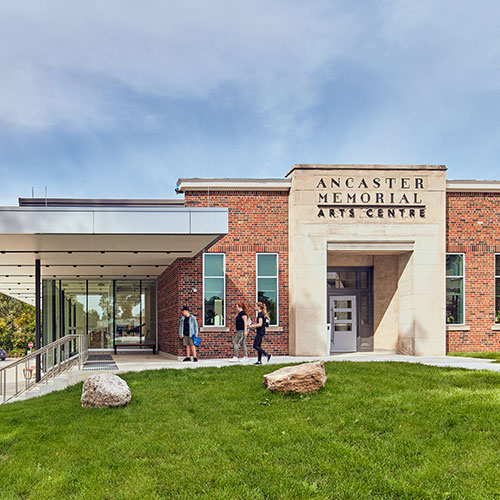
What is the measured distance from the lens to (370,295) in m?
22.7

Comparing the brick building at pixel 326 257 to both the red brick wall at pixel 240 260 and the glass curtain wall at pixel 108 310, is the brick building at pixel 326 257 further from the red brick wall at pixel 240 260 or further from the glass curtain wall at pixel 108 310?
the glass curtain wall at pixel 108 310

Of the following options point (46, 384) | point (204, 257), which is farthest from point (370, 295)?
point (46, 384)

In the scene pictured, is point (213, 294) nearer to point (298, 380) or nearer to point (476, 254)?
point (298, 380)

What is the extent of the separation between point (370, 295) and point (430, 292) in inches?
118

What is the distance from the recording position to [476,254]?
20.9 meters

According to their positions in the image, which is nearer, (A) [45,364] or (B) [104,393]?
(B) [104,393]

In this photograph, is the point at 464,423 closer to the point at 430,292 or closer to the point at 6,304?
the point at 430,292

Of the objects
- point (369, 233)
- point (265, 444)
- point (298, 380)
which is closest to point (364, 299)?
point (369, 233)

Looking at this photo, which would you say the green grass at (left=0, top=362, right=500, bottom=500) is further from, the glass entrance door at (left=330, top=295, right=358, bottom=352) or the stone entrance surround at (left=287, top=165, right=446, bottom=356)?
the glass entrance door at (left=330, top=295, right=358, bottom=352)

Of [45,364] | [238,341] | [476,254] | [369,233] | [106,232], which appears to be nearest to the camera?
[106,232]

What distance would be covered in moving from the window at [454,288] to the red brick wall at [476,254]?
0.67ft

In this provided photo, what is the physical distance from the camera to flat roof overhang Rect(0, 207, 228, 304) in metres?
12.9

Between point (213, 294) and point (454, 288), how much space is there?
8.71 meters

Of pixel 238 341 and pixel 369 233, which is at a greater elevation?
pixel 369 233
